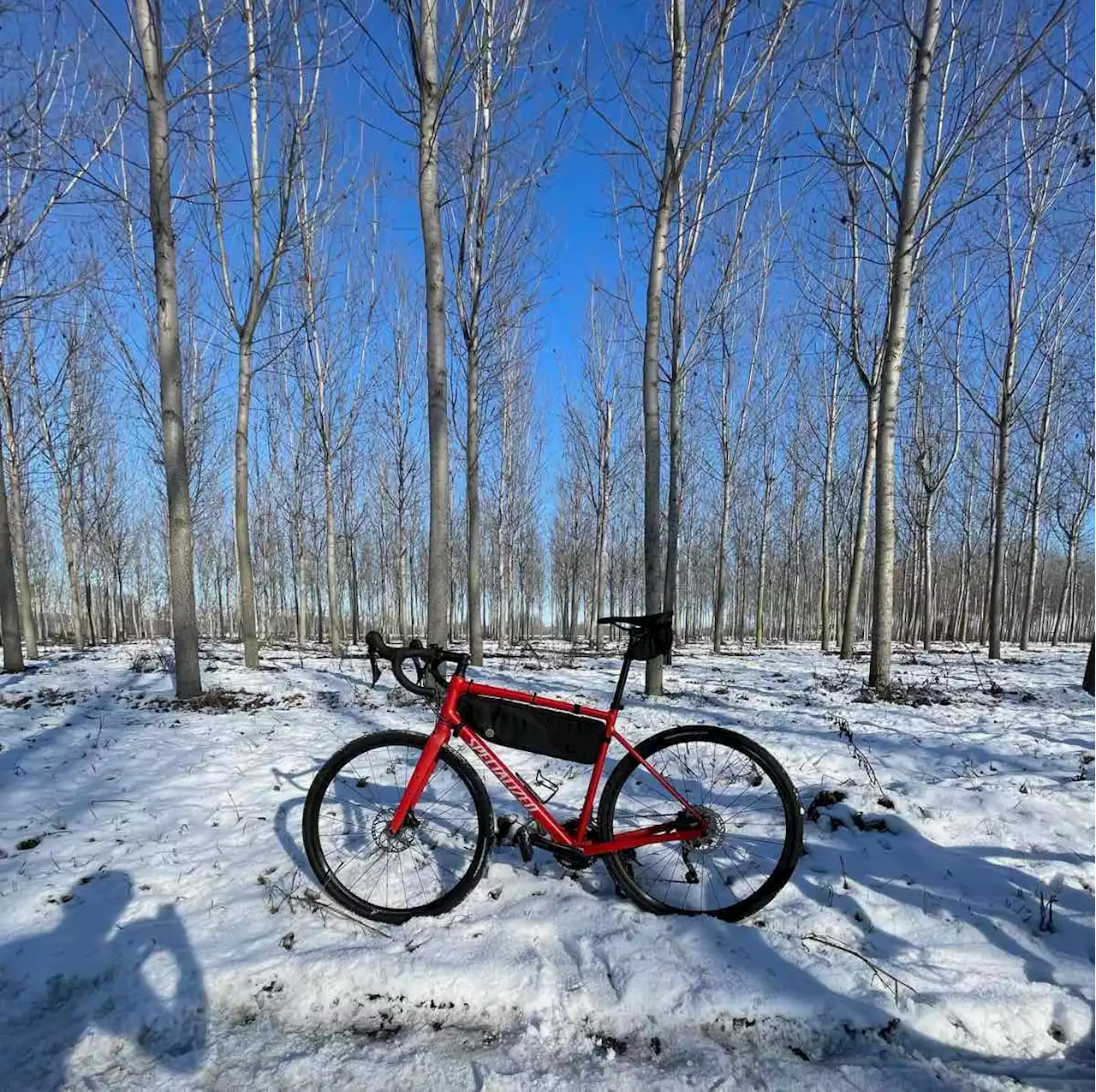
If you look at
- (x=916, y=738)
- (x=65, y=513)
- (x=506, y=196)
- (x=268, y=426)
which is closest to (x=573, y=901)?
(x=916, y=738)

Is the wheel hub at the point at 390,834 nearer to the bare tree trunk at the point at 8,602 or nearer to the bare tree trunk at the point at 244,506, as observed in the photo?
the bare tree trunk at the point at 244,506

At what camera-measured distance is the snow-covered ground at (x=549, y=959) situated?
1701 millimetres

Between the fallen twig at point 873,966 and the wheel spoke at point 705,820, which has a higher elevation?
the wheel spoke at point 705,820

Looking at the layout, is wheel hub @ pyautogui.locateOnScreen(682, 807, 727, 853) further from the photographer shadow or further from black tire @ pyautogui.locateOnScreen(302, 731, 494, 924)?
the photographer shadow

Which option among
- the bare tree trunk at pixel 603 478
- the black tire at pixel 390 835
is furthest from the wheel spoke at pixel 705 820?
the bare tree trunk at pixel 603 478

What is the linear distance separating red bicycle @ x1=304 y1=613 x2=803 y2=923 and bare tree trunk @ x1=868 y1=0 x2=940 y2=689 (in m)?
5.42

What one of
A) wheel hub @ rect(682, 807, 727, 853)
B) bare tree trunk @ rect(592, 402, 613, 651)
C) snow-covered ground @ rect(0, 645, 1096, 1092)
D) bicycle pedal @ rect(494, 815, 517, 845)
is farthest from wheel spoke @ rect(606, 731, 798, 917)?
bare tree trunk @ rect(592, 402, 613, 651)

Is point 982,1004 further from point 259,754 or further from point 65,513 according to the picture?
point 65,513

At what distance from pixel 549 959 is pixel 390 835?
87cm

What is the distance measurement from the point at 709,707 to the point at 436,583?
11.0ft

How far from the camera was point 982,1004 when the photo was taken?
1887mm

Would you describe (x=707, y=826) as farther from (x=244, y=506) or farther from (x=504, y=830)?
(x=244, y=506)

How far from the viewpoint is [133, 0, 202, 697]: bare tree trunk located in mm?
6008

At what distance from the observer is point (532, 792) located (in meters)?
2.48
